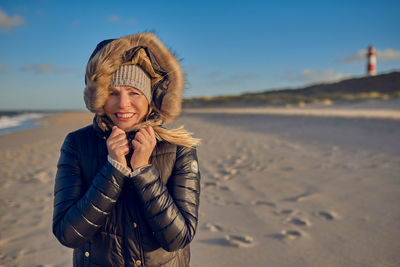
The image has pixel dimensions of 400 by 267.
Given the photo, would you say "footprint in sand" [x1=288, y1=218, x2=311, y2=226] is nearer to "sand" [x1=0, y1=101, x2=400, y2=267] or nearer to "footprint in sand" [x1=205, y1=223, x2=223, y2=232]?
"sand" [x1=0, y1=101, x2=400, y2=267]

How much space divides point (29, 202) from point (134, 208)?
12.8 feet

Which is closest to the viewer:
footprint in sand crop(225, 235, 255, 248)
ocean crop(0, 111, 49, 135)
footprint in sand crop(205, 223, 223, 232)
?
footprint in sand crop(225, 235, 255, 248)

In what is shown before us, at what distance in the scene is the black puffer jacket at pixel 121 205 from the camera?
52.7 inches

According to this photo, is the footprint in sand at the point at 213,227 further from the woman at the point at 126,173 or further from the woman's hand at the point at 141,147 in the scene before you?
the woman's hand at the point at 141,147

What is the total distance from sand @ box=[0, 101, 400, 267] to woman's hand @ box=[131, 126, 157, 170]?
0.91 m

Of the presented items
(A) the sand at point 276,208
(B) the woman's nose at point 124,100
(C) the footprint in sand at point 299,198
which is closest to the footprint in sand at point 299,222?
(A) the sand at point 276,208

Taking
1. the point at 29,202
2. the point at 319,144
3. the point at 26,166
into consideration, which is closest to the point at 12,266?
the point at 29,202

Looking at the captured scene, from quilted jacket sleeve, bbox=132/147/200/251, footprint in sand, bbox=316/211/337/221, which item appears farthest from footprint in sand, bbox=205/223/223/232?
quilted jacket sleeve, bbox=132/147/200/251

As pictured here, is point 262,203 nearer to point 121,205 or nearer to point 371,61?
point 121,205

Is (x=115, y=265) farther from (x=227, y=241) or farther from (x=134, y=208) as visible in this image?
(x=227, y=241)

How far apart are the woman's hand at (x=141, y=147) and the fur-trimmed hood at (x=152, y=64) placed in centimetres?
27

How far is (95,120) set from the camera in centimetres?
152

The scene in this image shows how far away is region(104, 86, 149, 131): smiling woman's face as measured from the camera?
1.51 meters

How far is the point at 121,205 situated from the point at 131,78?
675mm
